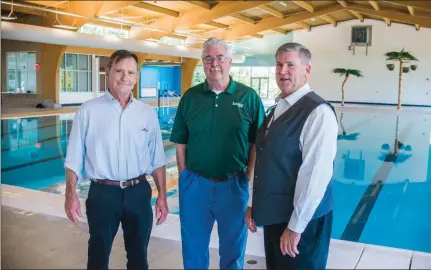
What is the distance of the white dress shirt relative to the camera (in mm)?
1480

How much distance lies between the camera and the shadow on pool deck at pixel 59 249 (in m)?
2.40

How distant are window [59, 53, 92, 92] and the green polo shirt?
1302 cm

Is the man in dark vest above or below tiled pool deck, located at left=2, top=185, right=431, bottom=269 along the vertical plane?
above

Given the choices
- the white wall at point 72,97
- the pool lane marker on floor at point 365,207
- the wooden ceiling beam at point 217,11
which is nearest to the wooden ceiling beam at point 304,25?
the wooden ceiling beam at point 217,11

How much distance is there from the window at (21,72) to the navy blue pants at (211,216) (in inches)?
323

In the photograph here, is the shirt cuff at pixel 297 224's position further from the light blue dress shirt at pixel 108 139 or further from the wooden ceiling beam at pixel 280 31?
the wooden ceiling beam at pixel 280 31

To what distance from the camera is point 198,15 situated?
1420 cm

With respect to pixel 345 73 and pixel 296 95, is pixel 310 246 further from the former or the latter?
pixel 345 73

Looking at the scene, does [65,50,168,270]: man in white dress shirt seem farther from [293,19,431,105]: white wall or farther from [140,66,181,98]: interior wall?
[140,66,181,98]: interior wall

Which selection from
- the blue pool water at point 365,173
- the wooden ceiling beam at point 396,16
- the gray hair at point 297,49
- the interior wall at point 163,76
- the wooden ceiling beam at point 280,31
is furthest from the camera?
the interior wall at point 163,76

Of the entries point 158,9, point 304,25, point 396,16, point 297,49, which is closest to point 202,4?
point 158,9

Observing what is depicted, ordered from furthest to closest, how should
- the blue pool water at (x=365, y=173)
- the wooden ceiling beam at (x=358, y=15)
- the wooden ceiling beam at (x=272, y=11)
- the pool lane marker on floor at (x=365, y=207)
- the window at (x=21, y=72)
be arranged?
1. the wooden ceiling beam at (x=272, y=11)
2. the window at (x=21, y=72)
3. the wooden ceiling beam at (x=358, y=15)
4. the blue pool water at (x=365, y=173)
5. the pool lane marker on floor at (x=365, y=207)

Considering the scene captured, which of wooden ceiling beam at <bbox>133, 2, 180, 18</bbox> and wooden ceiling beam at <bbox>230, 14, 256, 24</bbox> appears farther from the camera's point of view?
wooden ceiling beam at <bbox>230, 14, 256, 24</bbox>

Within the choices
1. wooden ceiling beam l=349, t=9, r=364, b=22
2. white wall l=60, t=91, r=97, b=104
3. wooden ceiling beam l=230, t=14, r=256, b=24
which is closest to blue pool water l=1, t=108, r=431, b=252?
wooden ceiling beam l=349, t=9, r=364, b=22
